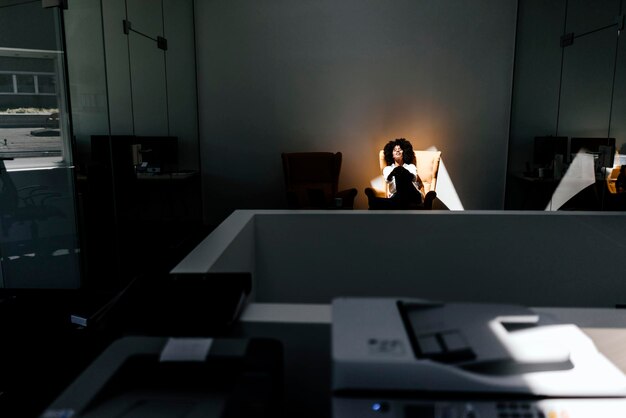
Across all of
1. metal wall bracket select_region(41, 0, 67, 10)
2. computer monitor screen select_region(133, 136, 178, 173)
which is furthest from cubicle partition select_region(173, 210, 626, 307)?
computer monitor screen select_region(133, 136, 178, 173)

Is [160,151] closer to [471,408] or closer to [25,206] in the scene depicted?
[25,206]

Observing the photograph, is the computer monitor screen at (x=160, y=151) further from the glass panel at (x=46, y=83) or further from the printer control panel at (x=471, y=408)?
the printer control panel at (x=471, y=408)

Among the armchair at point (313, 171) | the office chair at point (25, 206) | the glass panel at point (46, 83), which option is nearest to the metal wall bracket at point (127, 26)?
the glass panel at point (46, 83)

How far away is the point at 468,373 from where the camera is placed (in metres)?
1.09

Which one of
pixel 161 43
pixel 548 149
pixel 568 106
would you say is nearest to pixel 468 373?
pixel 568 106

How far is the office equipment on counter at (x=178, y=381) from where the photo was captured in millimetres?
1060

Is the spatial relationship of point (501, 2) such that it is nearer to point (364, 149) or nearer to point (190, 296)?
point (364, 149)

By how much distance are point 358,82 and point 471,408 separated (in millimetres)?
6599

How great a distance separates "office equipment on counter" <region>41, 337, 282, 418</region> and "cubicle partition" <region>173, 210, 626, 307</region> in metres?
1.76

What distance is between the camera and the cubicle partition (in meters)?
3.06

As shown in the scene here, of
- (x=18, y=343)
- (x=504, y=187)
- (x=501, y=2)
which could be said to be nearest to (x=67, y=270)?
(x=18, y=343)

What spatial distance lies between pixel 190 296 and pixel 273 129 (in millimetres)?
6108

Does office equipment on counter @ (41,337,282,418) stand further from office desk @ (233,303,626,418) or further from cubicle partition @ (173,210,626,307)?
cubicle partition @ (173,210,626,307)

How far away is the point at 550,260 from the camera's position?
3080 millimetres
